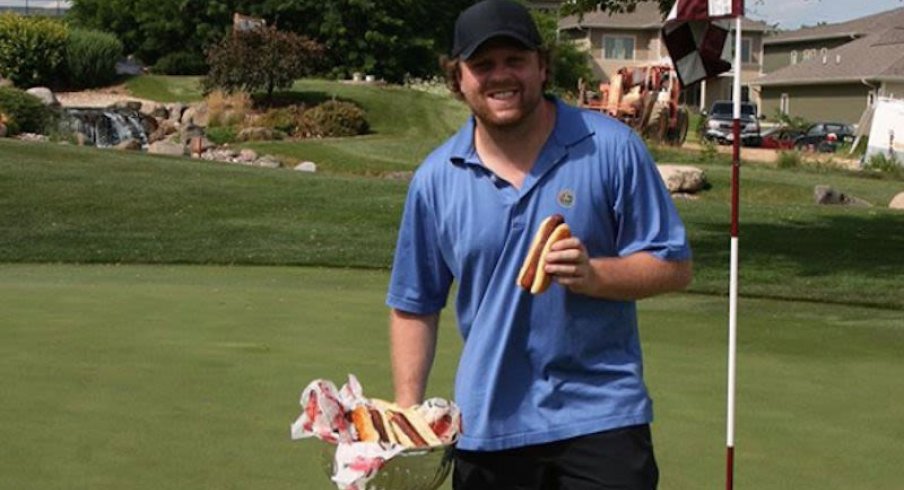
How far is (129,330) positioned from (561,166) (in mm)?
6147

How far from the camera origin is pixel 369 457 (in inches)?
128

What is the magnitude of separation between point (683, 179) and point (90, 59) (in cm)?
2709

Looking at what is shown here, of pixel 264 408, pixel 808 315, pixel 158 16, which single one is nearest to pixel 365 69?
pixel 158 16

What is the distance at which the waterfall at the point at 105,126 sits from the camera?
3897 cm

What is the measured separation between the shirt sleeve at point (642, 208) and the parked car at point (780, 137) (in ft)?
152

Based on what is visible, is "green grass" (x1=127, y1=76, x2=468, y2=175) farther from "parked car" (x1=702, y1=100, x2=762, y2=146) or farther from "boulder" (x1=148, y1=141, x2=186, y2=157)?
"parked car" (x1=702, y1=100, x2=762, y2=146)

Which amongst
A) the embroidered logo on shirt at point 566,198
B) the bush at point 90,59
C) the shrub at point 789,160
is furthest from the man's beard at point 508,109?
the bush at point 90,59

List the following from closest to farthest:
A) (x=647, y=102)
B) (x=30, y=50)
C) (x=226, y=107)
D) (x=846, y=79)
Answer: (x=647, y=102)
(x=226, y=107)
(x=30, y=50)
(x=846, y=79)

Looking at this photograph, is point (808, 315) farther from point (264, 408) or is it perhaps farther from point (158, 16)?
point (158, 16)

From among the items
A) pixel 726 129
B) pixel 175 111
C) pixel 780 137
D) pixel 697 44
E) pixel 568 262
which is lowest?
pixel 780 137

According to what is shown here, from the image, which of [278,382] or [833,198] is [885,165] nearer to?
[833,198]

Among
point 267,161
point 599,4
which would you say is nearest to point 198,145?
point 267,161

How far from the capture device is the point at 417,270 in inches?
161

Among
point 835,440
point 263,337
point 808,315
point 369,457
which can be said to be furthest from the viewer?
point 808,315
